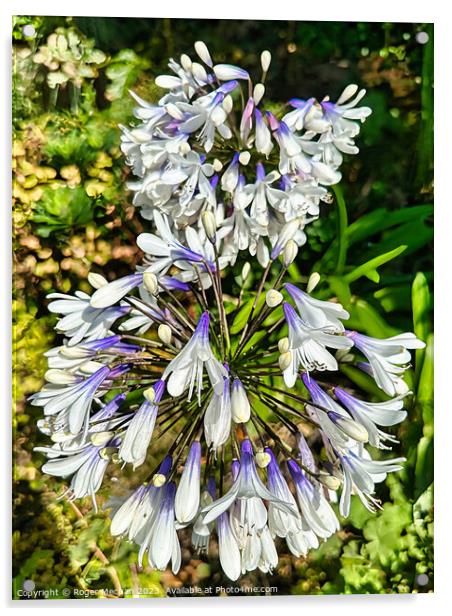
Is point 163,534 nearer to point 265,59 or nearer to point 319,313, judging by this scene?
point 319,313

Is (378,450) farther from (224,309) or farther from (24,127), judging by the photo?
(24,127)

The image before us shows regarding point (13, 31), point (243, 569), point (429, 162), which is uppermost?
point (13, 31)

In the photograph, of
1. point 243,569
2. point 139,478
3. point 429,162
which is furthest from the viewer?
point 429,162

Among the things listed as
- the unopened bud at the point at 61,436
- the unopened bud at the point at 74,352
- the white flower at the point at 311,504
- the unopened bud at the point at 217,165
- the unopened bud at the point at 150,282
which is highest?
the unopened bud at the point at 217,165

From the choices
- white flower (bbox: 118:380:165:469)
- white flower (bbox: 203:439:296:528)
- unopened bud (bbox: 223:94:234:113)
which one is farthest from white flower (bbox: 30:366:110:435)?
unopened bud (bbox: 223:94:234:113)

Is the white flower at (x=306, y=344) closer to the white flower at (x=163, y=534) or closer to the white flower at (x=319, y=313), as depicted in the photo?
the white flower at (x=319, y=313)

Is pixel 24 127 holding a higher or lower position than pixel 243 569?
higher

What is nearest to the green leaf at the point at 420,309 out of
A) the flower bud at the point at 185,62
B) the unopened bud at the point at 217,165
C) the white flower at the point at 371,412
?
the white flower at the point at 371,412

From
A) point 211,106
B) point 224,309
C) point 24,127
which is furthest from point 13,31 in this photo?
point 224,309
